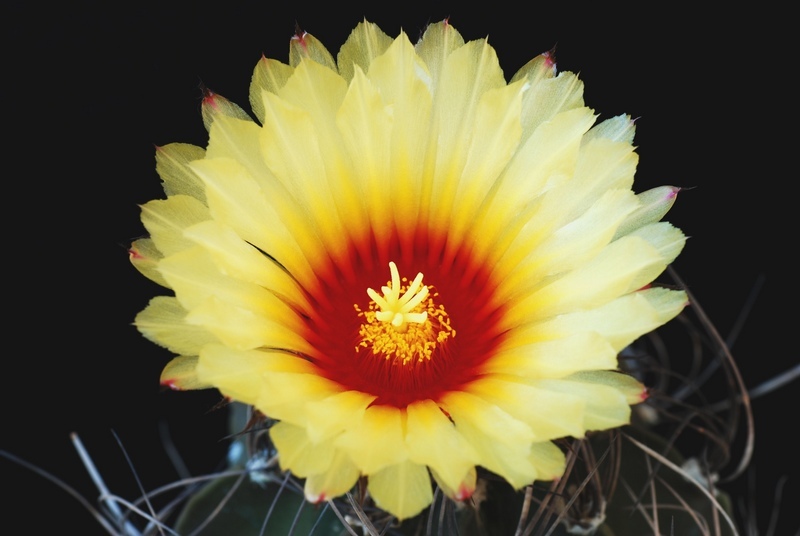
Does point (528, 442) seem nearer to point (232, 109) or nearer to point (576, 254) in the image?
point (576, 254)

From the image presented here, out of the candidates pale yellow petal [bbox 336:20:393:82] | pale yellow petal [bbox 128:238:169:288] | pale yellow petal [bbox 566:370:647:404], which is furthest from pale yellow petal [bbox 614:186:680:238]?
pale yellow petal [bbox 128:238:169:288]

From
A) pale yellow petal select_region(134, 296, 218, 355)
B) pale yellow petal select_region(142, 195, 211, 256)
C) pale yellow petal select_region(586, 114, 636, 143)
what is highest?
pale yellow petal select_region(142, 195, 211, 256)

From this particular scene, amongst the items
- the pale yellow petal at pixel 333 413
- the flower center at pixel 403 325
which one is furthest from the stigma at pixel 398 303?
the pale yellow petal at pixel 333 413

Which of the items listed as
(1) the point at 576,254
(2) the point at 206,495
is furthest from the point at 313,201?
(2) the point at 206,495

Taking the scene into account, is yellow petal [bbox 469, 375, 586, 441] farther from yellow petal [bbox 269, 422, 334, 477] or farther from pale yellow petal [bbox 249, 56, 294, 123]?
pale yellow petal [bbox 249, 56, 294, 123]

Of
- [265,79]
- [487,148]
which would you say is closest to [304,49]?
[265,79]

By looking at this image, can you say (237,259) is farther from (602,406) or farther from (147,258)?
(602,406)
